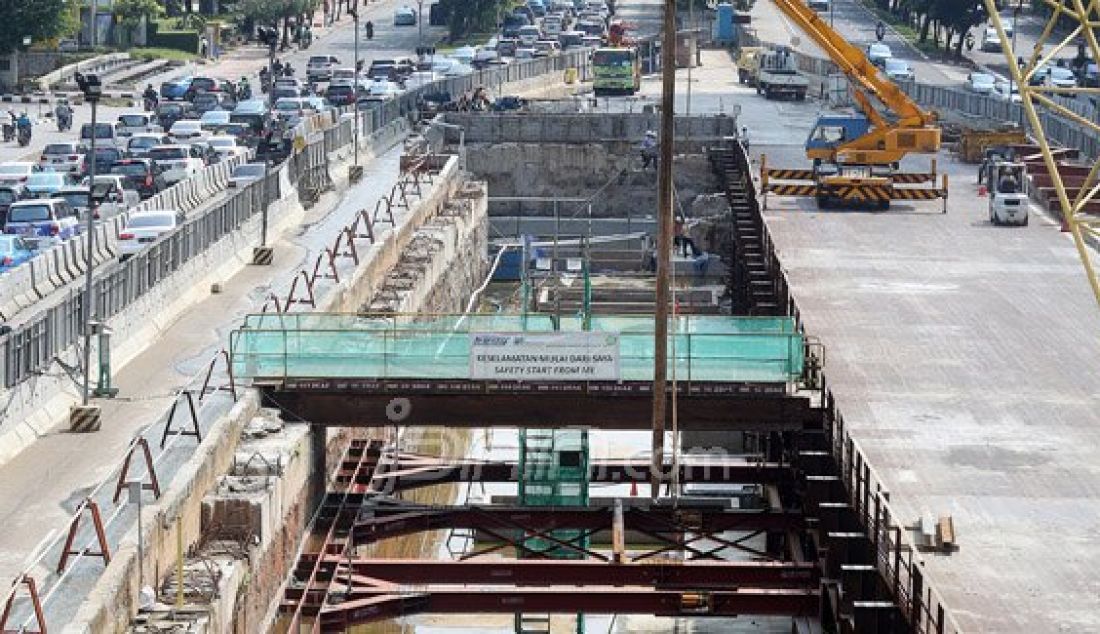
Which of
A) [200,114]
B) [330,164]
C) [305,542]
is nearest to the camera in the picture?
[305,542]

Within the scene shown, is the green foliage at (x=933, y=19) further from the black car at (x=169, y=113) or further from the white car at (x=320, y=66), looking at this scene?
the black car at (x=169, y=113)

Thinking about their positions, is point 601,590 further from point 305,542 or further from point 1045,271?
point 1045,271

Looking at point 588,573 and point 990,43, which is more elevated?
point 990,43

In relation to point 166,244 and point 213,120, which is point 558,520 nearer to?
point 166,244

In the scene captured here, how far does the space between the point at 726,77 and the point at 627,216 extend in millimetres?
39547

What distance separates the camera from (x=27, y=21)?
11944cm

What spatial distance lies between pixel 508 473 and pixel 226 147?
4502cm

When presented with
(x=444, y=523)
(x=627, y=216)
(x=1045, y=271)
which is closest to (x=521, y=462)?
(x=444, y=523)

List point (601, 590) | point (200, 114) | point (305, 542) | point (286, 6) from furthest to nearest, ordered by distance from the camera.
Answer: point (286, 6) < point (200, 114) < point (305, 542) < point (601, 590)

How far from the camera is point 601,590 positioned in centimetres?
3862

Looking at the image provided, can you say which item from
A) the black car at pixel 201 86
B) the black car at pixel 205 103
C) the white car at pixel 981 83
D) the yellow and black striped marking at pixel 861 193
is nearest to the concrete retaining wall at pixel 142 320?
the yellow and black striped marking at pixel 861 193

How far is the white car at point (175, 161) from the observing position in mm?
80188

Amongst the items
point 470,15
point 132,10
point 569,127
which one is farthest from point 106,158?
point 470,15

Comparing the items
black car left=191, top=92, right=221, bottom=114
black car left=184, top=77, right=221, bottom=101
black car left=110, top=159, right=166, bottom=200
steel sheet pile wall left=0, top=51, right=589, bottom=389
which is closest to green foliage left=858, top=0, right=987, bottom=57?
black car left=184, top=77, right=221, bottom=101
